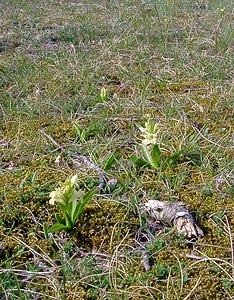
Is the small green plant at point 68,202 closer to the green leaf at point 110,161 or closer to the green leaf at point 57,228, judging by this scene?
the green leaf at point 57,228

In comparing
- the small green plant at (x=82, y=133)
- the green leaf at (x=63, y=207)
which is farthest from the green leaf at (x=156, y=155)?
the green leaf at (x=63, y=207)

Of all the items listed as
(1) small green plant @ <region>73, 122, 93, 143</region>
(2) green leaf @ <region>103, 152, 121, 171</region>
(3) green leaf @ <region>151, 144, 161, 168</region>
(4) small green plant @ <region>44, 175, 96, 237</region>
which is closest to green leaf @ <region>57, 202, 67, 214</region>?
(4) small green plant @ <region>44, 175, 96, 237</region>

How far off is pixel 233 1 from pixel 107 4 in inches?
69.3

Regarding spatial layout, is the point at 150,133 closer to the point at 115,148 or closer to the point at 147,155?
the point at 147,155

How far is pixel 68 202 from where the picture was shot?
1488 mm

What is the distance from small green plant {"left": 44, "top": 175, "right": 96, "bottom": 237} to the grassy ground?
2.0 inches

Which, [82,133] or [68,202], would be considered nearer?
[68,202]

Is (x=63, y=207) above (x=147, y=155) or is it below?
above

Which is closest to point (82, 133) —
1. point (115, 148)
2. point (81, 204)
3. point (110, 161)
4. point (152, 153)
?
point (115, 148)

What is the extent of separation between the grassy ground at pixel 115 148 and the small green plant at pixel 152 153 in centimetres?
4

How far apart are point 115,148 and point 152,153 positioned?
28cm

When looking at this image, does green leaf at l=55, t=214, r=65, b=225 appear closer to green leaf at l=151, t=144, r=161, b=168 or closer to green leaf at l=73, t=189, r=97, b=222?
green leaf at l=73, t=189, r=97, b=222

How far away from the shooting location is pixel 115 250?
1443mm

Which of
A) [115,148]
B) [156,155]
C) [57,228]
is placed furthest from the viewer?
[115,148]
